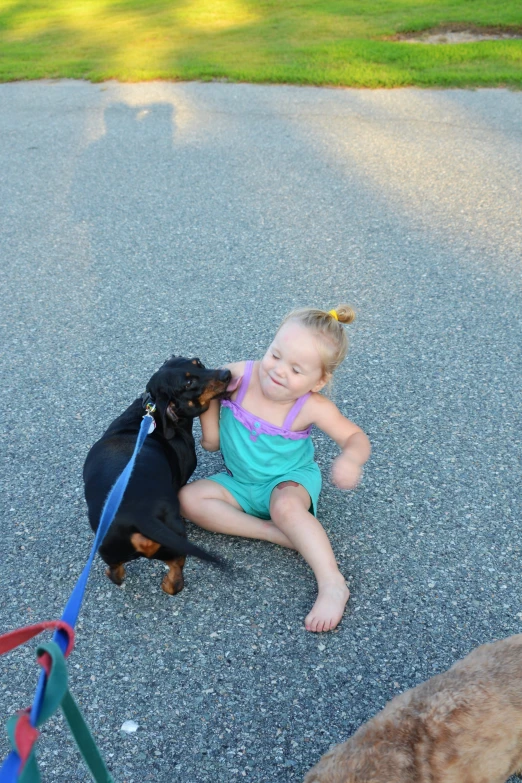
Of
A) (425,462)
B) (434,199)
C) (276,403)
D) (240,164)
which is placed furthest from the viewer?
(240,164)

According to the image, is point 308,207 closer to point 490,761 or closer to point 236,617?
point 236,617

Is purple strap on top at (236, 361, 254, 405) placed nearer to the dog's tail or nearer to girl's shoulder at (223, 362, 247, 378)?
girl's shoulder at (223, 362, 247, 378)

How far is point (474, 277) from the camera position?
4551mm

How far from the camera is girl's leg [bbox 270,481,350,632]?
7.89ft

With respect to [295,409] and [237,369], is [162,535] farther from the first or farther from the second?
[237,369]

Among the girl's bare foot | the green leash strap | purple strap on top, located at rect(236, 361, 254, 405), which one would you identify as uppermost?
the green leash strap

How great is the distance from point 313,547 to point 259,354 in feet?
5.27

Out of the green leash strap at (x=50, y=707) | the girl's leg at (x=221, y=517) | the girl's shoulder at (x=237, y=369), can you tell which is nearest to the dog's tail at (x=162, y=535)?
the girl's leg at (x=221, y=517)

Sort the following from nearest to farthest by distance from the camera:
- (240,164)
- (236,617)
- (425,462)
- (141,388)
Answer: (236,617) → (425,462) → (141,388) → (240,164)

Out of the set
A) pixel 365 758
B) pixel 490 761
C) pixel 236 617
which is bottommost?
pixel 236 617

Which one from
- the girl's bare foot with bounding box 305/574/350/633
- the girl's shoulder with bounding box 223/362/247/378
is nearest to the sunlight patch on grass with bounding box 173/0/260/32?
the girl's shoulder with bounding box 223/362/247/378

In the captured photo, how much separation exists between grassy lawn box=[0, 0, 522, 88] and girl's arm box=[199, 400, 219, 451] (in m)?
6.31

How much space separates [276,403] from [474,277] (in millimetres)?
2269

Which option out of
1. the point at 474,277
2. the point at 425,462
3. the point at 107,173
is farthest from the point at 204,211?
the point at 425,462
